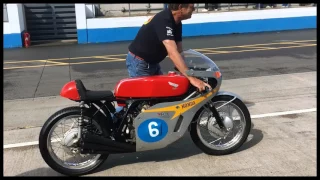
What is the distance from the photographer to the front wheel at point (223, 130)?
3836 millimetres

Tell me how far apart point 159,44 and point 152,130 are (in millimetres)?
902

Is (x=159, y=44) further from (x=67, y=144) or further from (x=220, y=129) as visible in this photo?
(x=67, y=144)

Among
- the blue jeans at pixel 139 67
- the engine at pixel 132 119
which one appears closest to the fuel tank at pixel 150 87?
the engine at pixel 132 119

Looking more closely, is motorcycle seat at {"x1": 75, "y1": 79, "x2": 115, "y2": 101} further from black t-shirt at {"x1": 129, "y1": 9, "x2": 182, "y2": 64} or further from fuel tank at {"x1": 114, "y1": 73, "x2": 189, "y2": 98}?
black t-shirt at {"x1": 129, "y1": 9, "x2": 182, "y2": 64}

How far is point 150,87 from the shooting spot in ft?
11.5

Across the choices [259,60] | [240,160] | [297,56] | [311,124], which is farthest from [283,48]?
[240,160]

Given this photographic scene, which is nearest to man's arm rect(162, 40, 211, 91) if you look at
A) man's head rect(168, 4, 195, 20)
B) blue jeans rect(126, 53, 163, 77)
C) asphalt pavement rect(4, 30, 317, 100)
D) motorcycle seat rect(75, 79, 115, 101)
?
man's head rect(168, 4, 195, 20)

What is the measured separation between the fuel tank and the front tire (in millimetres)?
409

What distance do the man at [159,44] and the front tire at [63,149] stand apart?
80 centimetres

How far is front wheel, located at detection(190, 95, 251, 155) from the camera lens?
3836 mm

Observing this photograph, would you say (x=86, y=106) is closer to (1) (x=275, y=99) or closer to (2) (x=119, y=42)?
(1) (x=275, y=99)

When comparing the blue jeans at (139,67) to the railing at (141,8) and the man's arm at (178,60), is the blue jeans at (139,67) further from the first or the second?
the railing at (141,8)

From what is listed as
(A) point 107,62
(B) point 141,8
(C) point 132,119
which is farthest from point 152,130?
(B) point 141,8

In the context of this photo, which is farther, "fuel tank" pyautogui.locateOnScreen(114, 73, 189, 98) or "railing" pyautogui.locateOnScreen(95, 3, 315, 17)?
"railing" pyautogui.locateOnScreen(95, 3, 315, 17)
